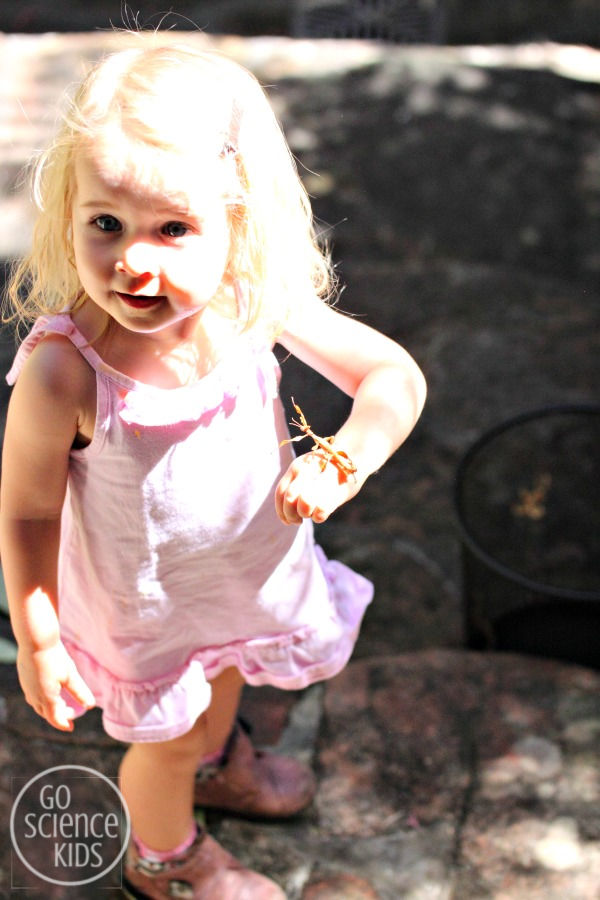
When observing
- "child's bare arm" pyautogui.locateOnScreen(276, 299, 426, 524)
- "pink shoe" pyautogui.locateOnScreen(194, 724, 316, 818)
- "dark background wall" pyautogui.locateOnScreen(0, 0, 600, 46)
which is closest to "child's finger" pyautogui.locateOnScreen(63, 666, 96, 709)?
"child's bare arm" pyautogui.locateOnScreen(276, 299, 426, 524)

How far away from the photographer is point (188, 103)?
76 centimetres

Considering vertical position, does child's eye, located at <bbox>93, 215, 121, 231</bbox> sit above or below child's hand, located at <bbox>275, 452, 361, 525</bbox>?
above

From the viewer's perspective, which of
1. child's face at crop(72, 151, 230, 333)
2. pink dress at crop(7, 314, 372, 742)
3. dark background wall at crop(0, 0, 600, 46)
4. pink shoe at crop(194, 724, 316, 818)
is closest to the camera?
child's face at crop(72, 151, 230, 333)

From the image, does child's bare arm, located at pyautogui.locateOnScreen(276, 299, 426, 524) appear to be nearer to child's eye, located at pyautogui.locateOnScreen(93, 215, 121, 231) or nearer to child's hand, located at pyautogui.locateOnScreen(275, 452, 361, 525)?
child's hand, located at pyautogui.locateOnScreen(275, 452, 361, 525)

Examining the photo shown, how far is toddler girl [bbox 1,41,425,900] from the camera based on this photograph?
770 mm

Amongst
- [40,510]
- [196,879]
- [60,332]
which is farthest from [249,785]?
[60,332]

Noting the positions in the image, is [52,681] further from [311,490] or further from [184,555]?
[311,490]

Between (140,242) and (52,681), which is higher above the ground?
(140,242)

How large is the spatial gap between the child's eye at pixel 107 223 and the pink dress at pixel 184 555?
102mm

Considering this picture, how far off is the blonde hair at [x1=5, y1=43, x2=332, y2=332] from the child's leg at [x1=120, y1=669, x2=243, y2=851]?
18.4 inches

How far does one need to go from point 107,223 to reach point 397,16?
271cm

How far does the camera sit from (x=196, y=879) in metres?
1.23

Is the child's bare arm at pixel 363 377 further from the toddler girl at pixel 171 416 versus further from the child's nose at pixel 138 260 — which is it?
the child's nose at pixel 138 260

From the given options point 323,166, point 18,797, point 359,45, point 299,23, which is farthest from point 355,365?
point 299,23
